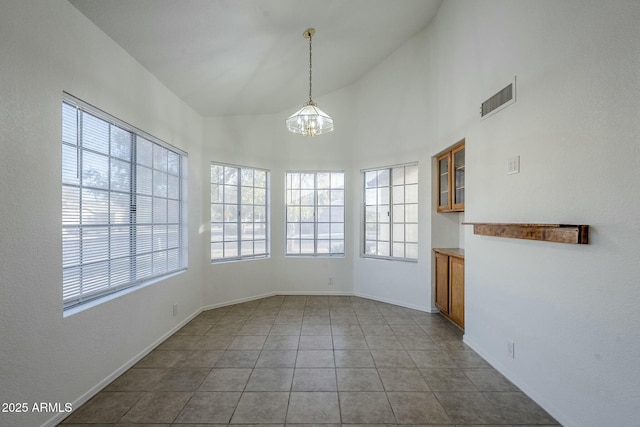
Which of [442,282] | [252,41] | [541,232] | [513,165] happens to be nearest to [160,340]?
[252,41]

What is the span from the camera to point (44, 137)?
193 cm

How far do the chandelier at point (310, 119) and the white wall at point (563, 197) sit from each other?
5.09ft

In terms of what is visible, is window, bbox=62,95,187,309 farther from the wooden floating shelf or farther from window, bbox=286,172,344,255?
the wooden floating shelf

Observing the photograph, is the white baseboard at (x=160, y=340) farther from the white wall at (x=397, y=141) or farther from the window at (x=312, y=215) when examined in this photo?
the window at (x=312, y=215)

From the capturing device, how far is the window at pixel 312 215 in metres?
5.18

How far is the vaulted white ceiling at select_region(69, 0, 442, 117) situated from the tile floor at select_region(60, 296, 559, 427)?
116 inches

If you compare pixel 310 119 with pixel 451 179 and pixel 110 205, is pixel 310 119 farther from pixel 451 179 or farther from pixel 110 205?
pixel 110 205

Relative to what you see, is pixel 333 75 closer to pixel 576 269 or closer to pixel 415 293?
pixel 415 293

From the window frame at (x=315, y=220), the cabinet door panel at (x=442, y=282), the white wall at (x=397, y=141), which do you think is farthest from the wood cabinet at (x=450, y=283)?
the window frame at (x=315, y=220)

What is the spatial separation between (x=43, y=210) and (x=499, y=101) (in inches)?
141

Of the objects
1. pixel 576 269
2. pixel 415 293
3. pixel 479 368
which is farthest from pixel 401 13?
pixel 479 368

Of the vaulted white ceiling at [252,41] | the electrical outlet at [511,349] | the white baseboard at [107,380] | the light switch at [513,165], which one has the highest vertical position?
the vaulted white ceiling at [252,41]

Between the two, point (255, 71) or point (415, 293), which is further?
point (415, 293)

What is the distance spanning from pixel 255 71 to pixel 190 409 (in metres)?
3.57
